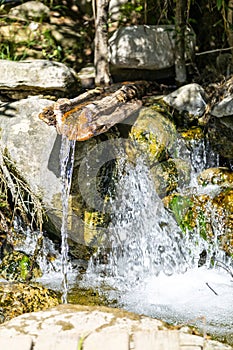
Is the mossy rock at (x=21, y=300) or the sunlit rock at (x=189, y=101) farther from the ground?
the sunlit rock at (x=189, y=101)

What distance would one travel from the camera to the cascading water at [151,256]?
427 cm

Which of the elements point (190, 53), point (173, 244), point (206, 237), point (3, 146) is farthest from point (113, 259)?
point (190, 53)

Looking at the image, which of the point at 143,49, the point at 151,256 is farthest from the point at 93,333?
the point at 143,49

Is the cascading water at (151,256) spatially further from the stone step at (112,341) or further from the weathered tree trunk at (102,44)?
the stone step at (112,341)

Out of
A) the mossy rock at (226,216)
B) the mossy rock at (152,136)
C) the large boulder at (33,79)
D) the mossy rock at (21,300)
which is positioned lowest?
the mossy rock at (21,300)

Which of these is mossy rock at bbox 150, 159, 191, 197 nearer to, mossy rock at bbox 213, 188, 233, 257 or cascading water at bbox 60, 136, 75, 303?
mossy rock at bbox 213, 188, 233, 257

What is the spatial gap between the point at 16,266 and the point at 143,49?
2.86m

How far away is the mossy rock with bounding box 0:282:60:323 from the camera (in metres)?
3.21

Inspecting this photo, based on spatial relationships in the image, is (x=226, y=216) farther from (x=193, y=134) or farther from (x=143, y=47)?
(x=143, y=47)

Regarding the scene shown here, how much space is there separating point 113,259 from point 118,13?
3.45 metres

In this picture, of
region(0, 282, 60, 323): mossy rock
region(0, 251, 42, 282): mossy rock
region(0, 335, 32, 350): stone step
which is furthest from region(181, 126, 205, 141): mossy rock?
region(0, 335, 32, 350): stone step

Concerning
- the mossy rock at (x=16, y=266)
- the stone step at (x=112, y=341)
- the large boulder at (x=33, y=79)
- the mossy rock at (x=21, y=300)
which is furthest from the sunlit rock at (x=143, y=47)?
the stone step at (x=112, y=341)

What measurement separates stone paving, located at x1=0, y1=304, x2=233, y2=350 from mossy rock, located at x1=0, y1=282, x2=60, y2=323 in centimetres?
96

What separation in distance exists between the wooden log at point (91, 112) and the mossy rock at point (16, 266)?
1.18 meters
